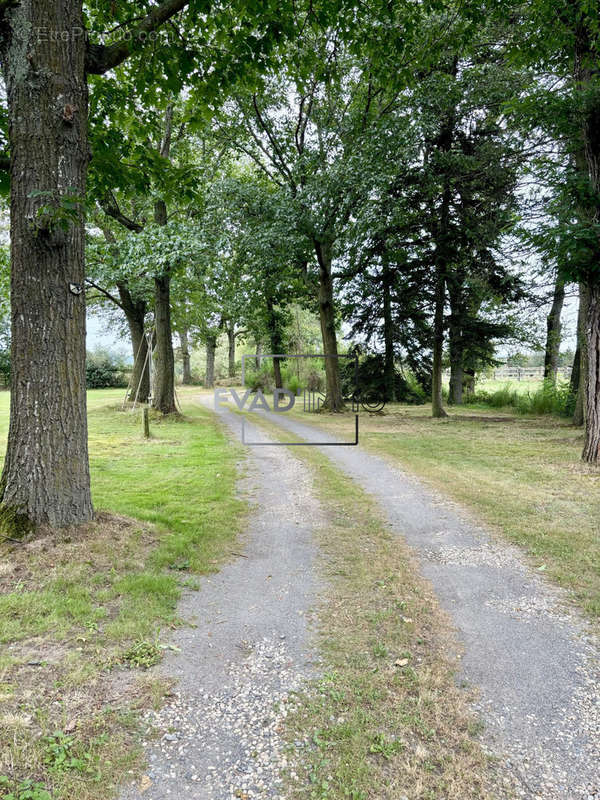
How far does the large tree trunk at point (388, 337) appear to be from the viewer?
15.8m

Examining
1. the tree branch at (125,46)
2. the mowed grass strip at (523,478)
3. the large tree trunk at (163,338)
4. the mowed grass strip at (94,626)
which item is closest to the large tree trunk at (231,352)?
the large tree trunk at (163,338)

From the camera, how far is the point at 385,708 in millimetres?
2004

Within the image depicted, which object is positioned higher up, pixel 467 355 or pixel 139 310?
pixel 139 310

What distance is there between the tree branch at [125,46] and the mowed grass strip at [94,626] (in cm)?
371

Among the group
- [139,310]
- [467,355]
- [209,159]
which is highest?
[209,159]

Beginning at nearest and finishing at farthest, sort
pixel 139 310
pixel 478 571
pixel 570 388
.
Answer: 1. pixel 478 571
2. pixel 570 388
3. pixel 139 310

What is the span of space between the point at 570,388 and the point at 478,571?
11091mm

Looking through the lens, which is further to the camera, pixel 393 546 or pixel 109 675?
pixel 393 546

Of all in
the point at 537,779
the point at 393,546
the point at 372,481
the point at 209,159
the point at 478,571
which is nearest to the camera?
the point at 537,779

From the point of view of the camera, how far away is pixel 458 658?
2377 mm

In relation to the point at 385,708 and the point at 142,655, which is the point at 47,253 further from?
the point at 385,708

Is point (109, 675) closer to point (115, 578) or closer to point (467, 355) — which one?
point (115, 578)

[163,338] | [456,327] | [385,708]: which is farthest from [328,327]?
[385,708]

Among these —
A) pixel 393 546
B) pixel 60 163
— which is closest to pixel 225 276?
pixel 60 163
